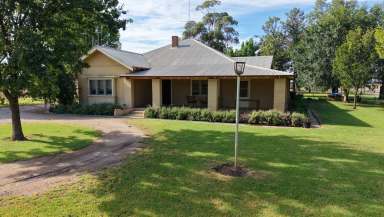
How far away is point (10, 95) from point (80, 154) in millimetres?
4086

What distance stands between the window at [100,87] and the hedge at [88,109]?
1.77 m

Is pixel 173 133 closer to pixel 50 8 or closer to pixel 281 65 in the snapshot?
pixel 50 8

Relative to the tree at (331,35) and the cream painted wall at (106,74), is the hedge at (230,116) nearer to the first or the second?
the cream painted wall at (106,74)

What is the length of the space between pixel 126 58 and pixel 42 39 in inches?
514

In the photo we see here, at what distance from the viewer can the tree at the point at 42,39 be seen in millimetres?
8898

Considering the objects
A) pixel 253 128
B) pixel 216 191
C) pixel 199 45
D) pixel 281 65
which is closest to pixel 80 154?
pixel 216 191

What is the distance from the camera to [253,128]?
559 inches

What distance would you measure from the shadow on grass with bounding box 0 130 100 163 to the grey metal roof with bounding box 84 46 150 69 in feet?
30.4

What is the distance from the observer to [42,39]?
9.38m

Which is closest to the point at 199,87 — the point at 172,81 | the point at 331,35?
the point at 172,81

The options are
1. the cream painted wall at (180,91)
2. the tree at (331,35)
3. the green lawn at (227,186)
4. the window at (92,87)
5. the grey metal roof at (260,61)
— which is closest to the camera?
the green lawn at (227,186)

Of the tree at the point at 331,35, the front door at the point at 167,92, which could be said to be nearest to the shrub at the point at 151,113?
the front door at the point at 167,92

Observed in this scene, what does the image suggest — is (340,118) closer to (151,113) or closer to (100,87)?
(151,113)

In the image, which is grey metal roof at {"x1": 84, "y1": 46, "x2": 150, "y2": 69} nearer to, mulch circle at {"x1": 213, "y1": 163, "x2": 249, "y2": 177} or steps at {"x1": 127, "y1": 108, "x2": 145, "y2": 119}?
steps at {"x1": 127, "y1": 108, "x2": 145, "y2": 119}
